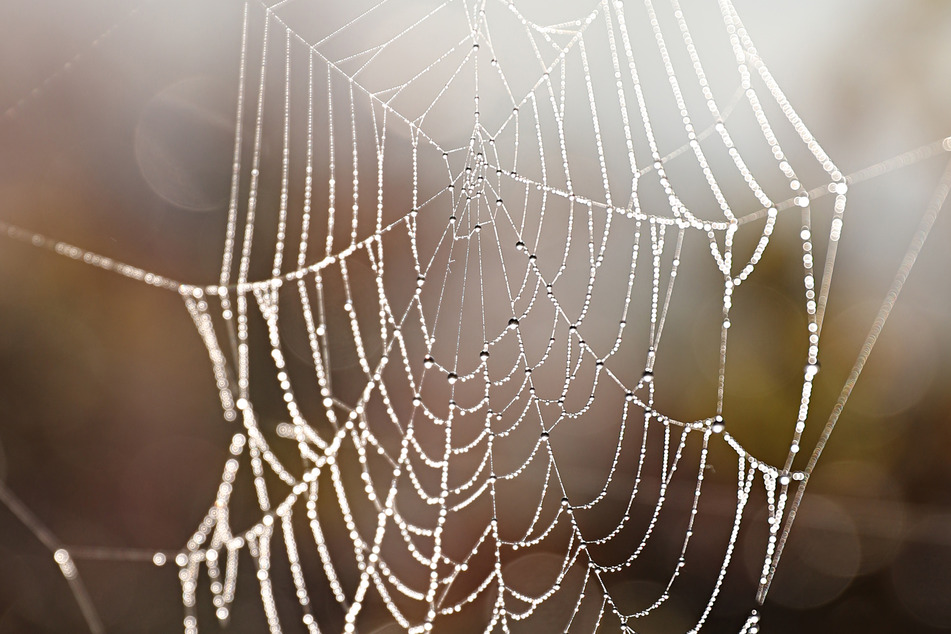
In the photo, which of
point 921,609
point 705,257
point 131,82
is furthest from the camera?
point 705,257

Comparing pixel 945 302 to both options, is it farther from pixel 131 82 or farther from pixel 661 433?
pixel 131 82

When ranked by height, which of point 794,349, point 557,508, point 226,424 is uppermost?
point 794,349

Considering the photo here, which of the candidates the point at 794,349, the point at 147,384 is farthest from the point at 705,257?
the point at 147,384

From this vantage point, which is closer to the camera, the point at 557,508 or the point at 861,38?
the point at 557,508

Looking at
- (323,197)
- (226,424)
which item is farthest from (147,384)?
(323,197)

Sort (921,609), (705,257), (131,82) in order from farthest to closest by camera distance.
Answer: (705,257), (131,82), (921,609)

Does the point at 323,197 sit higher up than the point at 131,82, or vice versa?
the point at 131,82

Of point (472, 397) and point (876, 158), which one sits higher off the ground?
point (876, 158)

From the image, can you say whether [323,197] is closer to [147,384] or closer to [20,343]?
[147,384]

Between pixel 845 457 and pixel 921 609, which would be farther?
pixel 845 457
